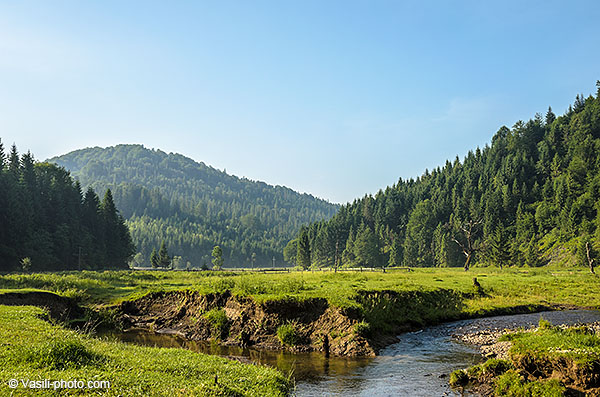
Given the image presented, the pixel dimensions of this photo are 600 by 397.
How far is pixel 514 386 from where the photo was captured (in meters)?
17.9

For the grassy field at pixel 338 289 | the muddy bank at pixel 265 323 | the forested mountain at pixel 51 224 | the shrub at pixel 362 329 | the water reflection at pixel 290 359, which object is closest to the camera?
the water reflection at pixel 290 359

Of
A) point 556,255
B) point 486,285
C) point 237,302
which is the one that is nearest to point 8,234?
point 237,302

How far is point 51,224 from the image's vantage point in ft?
353

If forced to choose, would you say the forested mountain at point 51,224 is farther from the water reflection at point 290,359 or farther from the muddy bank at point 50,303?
the water reflection at point 290,359

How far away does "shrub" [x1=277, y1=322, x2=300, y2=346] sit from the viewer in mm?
28922

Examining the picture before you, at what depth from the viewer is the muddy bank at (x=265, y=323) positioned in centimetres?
2831

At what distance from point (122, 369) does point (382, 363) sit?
15.2 meters

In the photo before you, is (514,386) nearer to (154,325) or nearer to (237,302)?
(237,302)

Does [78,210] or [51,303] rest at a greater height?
[78,210]

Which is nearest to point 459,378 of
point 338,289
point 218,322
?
point 338,289

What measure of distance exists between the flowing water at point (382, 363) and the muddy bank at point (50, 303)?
7.05m

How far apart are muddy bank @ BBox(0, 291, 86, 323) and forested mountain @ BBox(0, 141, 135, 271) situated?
52.1 meters

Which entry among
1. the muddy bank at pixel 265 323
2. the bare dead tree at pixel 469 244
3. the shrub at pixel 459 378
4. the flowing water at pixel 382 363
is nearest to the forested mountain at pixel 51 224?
the muddy bank at pixel 265 323

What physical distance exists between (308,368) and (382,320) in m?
10.9
